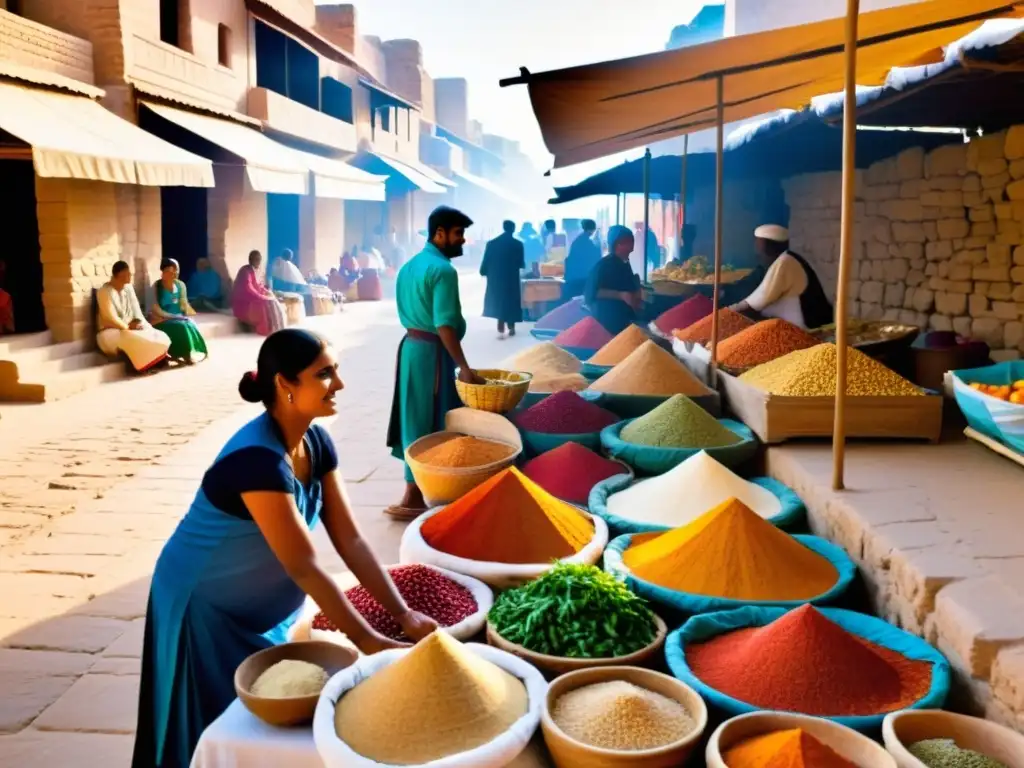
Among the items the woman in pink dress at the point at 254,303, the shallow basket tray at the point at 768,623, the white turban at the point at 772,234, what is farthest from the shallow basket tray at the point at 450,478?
the woman in pink dress at the point at 254,303

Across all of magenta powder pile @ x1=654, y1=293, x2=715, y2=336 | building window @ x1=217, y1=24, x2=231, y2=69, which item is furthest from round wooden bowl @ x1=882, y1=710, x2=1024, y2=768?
building window @ x1=217, y1=24, x2=231, y2=69

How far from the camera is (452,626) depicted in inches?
85.4

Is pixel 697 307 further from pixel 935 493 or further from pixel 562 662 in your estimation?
pixel 562 662

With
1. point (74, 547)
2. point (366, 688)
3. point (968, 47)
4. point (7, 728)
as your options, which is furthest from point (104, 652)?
point (968, 47)

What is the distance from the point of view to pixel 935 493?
277cm

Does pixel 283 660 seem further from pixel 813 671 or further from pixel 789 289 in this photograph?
pixel 789 289

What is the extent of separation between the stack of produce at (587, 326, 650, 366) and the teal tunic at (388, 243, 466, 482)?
4.99 ft

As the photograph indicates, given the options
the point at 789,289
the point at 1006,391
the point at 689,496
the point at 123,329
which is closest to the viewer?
the point at 689,496

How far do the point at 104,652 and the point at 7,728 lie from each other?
1.62 ft

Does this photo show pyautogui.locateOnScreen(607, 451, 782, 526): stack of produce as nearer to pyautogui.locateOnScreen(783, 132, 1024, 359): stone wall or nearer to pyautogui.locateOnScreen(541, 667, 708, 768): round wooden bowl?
pyautogui.locateOnScreen(541, 667, 708, 768): round wooden bowl

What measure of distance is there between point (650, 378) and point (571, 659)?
105 inches

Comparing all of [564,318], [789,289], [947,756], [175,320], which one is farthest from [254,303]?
[947,756]

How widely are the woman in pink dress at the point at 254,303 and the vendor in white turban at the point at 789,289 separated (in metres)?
8.23

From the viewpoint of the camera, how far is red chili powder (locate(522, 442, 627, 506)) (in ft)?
11.2
